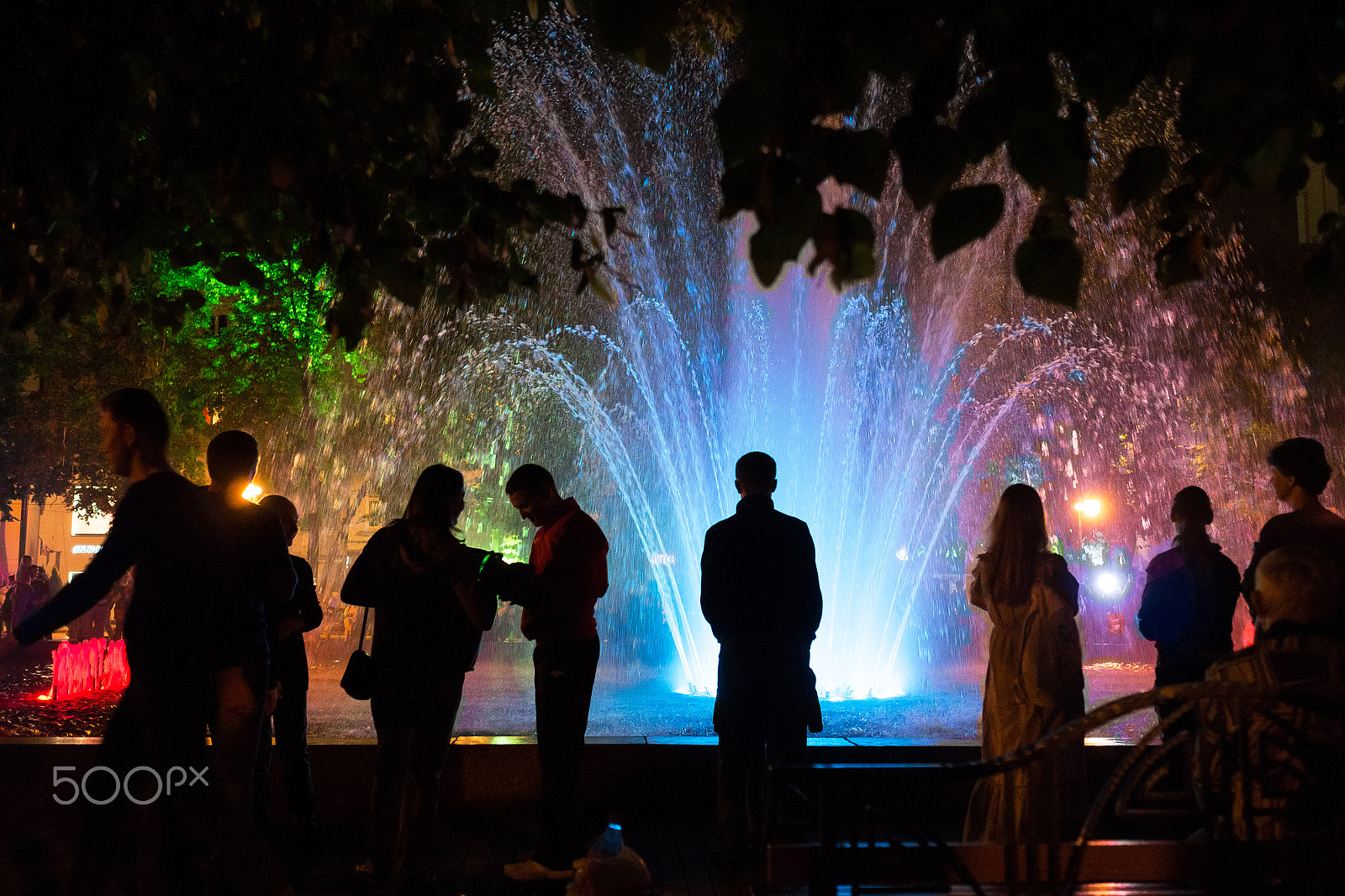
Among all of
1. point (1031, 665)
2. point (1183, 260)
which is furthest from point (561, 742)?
point (1183, 260)

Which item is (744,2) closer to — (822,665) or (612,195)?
(822,665)

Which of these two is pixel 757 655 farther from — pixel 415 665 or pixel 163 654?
pixel 163 654

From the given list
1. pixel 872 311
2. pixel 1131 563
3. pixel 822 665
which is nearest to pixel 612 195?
pixel 872 311

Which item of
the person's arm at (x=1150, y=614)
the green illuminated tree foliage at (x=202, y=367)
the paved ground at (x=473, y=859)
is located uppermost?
the green illuminated tree foliage at (x=202, y=367)

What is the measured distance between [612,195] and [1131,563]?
2749cm

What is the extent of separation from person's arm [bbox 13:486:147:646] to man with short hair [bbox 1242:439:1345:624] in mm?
4207

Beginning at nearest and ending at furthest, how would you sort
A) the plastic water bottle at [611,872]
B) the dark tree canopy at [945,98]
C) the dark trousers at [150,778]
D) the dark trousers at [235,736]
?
the dark tree canopy at [945,98], the dark trousers at [150,778], the dark trousers at [235,736], the plastic water bottle at [611,872]

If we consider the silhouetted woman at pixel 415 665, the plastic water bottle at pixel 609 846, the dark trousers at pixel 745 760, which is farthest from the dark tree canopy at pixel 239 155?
the dark trousers at pixel 745 760

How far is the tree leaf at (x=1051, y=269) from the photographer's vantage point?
6.86 ft

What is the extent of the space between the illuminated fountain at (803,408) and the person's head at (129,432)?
4.19 meters

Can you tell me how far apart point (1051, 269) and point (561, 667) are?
3.24 metres

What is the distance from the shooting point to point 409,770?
15.1 ft

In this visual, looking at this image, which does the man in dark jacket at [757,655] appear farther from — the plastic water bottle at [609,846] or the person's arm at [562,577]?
the plastic water bottle at [609,846]

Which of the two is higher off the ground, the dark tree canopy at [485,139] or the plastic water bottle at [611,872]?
the dark tree canopy at [485,139]
